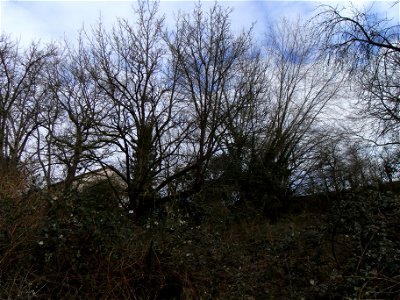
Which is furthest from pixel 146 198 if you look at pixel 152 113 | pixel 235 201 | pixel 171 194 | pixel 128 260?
pixel 128 260

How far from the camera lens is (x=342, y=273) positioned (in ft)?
20.0

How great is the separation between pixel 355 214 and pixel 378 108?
5745 millimetres

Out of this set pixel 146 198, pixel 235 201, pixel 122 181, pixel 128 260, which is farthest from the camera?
pixel 235 201

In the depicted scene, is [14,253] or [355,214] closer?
[14,253]

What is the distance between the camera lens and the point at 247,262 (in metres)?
8.80

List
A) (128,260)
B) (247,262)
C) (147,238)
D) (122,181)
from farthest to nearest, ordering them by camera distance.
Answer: (122,181) < (247,262) < (147,238) < (128,260)

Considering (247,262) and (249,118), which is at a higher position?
(249,118)

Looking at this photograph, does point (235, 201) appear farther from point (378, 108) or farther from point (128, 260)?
point (128, 260)

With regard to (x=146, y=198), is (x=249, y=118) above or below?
above

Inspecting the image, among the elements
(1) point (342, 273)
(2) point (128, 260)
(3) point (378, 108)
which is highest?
(3) point (378, 108)

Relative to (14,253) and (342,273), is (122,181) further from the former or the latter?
(342,273)

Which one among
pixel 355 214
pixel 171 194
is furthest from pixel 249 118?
pixel 355 214

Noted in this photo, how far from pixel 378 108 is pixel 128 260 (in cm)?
882

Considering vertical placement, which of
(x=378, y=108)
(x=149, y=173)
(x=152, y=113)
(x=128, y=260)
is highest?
(x=152, y=113)
